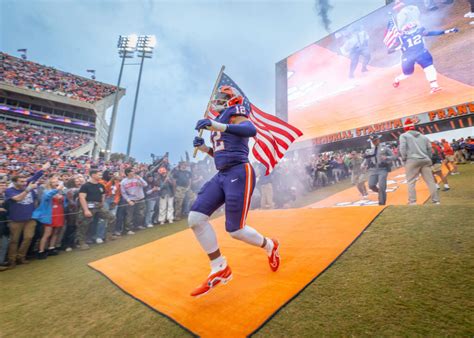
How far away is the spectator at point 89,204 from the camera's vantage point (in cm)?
615

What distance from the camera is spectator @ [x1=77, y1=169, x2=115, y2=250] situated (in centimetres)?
615

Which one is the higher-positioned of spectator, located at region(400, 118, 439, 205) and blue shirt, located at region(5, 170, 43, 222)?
spectator, located at region(400, 118, 439, 205)

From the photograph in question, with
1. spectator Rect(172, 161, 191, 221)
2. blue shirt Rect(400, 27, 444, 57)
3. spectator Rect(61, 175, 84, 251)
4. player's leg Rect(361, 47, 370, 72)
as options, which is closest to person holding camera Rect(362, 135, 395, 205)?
spectator Rect(172, 161, 191, 221)

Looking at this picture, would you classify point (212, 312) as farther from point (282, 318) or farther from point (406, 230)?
point (406, 230)

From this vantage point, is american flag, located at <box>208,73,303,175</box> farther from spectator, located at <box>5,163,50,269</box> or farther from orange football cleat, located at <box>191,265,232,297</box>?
spectator, located at <box>5,163,50,269</box>

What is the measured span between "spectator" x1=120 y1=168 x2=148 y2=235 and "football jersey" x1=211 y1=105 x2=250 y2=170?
216 inches

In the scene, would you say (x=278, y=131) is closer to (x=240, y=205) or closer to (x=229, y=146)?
(x=229, y=146)

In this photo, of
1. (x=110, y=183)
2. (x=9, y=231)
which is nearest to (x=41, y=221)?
(x=9, y=231)

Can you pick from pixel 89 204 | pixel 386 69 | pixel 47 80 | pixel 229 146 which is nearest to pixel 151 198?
pixel 89 204

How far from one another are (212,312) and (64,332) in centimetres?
140

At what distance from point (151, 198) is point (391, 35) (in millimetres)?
22033

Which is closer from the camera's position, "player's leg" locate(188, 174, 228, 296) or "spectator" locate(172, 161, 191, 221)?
"player's leg" locate(188, 174, 228, 296)

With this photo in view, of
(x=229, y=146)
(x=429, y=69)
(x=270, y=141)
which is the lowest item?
(x=229, y=146)

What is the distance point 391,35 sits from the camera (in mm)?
19344
